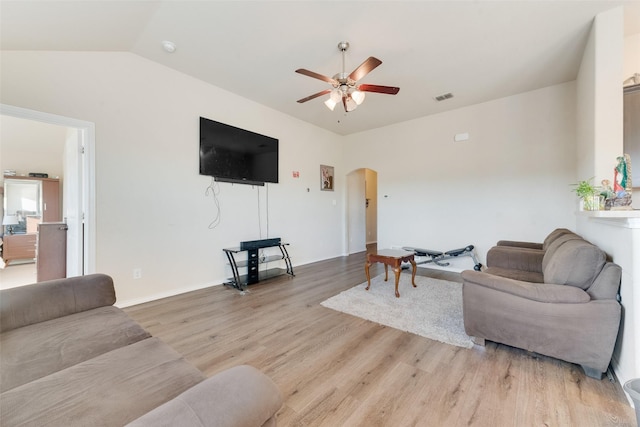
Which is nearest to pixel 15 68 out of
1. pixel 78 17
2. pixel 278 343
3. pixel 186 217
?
pixel 78 17

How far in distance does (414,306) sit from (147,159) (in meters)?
3.77

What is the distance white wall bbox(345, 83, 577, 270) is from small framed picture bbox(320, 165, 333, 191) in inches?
38.3

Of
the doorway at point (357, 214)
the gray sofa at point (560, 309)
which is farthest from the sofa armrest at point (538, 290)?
the doorway at point (357, 214)

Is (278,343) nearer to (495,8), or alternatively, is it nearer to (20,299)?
(20,299)

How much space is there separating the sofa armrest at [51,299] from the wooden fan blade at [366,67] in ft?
9.12

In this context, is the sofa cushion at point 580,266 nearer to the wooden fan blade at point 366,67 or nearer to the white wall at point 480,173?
the wooden fan blade at point 366,67

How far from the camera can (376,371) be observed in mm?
1840

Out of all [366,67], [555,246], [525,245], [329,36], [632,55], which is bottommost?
[525,245]

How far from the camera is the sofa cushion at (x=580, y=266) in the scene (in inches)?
69.7

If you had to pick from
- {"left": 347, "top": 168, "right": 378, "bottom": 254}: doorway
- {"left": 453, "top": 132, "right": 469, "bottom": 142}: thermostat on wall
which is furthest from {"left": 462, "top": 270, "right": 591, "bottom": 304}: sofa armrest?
{"left": 347, "top": 168, "right": 378, "bottom": 254}: doorway

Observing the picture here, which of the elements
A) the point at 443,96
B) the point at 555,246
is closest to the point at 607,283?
the point at 555,246

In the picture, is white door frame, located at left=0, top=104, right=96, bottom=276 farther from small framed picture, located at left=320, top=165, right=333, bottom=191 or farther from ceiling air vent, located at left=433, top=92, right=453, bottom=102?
ceiling air vent, located at left=433, top=92, right=453, bottom=102

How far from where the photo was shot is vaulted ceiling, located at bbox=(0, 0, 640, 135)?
2.32m

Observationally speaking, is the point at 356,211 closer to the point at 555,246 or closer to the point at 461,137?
the point at 461,137
